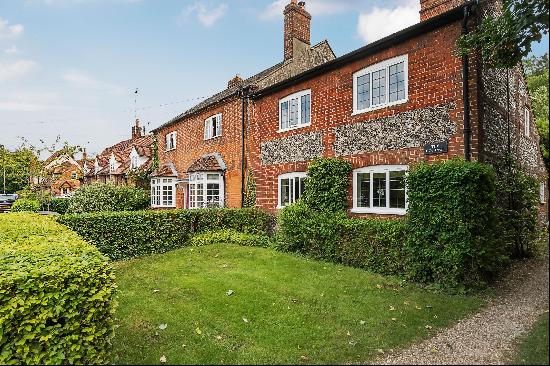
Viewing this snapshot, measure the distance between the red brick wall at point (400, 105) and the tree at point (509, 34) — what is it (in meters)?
1.41

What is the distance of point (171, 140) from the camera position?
27250 mm

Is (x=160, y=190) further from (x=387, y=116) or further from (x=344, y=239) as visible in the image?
(x=387, y=116)

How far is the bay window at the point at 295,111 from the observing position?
47.5 ft

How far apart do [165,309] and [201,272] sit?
112 inches

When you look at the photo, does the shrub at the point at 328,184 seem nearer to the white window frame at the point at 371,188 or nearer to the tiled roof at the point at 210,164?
→ the white window frame at the point at 371,188

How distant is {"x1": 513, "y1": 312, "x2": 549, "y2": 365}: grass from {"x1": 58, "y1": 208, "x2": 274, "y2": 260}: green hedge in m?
12.1

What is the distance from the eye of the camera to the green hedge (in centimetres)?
1199

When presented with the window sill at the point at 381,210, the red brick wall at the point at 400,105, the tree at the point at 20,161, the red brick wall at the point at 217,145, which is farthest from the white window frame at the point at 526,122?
the tree at the point at 20,161

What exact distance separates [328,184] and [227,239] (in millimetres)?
4571

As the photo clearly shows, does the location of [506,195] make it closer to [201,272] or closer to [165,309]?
[201,272]

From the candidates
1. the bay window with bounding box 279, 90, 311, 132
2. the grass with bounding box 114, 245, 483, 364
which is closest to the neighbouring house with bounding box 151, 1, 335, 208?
the bay window with bounding box 279, 90, 311, 132

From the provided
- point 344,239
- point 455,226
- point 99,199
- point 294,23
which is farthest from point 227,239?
point 294,23

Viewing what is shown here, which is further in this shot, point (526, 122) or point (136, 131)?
point (136, 131)

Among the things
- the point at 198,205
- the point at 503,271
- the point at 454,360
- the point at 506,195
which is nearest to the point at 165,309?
the point at 454,360
